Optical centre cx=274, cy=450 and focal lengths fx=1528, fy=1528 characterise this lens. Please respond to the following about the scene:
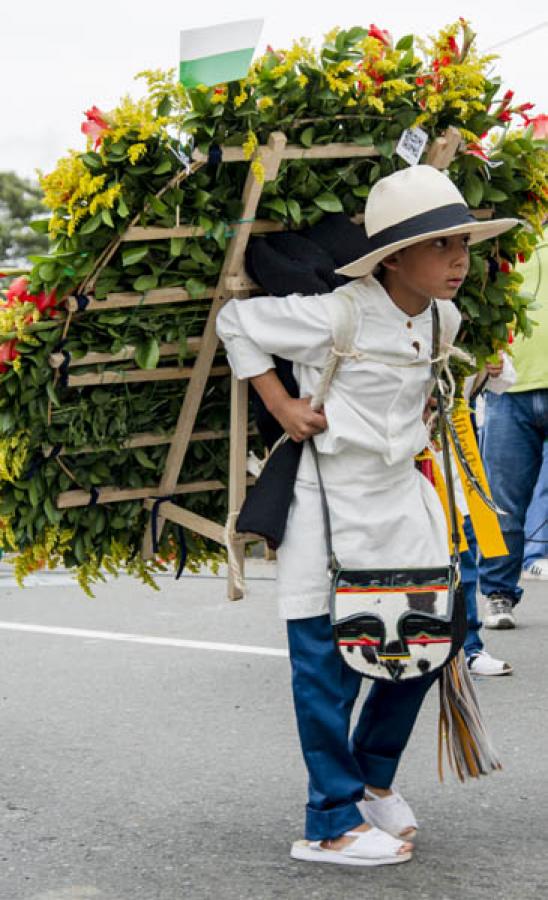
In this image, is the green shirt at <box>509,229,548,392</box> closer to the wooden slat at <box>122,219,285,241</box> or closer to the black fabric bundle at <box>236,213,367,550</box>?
the black fabric bundle at <box>236,213,367,550</box>

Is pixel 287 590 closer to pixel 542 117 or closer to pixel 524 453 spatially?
pixel 542 117

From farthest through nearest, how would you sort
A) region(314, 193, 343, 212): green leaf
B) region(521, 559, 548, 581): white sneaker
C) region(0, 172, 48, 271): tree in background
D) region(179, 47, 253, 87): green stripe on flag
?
region(0, 172, 48, 271): tree in background
region(521, 559, 548, 581): white sneaker
region(314, 193, 343, 212): green leaf
region(179, 47, 253, 87): green stripe on flag

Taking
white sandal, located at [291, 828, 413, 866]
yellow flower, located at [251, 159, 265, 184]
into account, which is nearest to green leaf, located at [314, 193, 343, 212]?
yellow flower, located at [251, 159, 265, 184]

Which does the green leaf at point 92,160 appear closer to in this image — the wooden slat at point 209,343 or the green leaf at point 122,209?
the green leaf at point 122,209

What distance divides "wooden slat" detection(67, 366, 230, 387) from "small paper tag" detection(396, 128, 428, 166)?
72 centimetres

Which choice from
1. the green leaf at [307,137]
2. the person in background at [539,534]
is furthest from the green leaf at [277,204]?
the person in background at [539,534]

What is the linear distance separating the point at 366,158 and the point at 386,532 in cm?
96

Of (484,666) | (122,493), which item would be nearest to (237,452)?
(122,493)

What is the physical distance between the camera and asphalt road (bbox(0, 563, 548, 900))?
11.9 feet

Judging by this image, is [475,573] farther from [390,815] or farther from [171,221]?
[171,221]

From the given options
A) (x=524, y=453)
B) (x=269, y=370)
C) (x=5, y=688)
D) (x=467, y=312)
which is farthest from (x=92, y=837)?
(x=524, y=453)

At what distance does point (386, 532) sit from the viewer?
358cm

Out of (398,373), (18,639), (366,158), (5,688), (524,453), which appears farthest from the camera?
(18,639)

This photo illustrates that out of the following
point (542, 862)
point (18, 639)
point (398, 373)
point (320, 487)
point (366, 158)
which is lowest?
point (542, 862)
